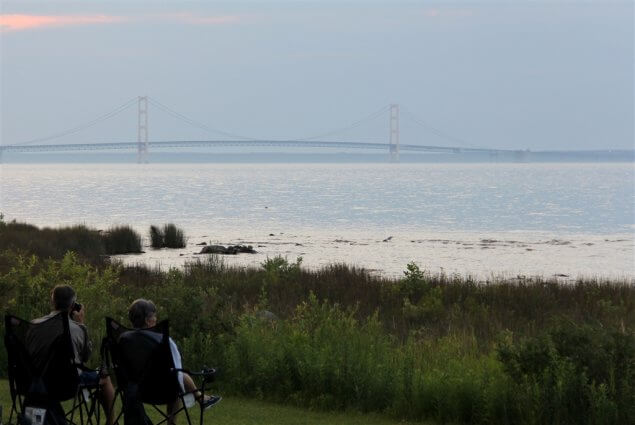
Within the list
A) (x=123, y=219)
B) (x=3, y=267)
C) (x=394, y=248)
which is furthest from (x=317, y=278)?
(x=123, y=219)

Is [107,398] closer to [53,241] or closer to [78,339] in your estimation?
[78,339]

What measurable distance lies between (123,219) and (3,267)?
132ft

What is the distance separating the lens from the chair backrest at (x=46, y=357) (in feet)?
21.3

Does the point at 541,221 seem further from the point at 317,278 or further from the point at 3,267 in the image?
the point at 3,267

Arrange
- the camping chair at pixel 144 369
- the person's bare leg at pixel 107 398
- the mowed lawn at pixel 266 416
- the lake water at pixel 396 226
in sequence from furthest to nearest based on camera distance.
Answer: the lake water at pixel 396 226 → the mowed lawn at pixel 266 416 → the person's bare leg at pixel 107 398 → the camping chair at pixel 144 369

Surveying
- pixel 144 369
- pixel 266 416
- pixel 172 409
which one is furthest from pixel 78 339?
pixel 266 416

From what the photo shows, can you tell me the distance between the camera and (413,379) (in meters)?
8.84

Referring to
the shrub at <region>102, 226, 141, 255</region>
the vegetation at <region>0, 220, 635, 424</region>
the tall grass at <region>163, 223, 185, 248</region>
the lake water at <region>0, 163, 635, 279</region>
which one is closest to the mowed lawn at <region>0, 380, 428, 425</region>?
the vegetation at <region>0, 220, 635, 424</region>

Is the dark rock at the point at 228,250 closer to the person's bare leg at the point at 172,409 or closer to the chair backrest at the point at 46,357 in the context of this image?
the person's bare leg at the point at 172,409

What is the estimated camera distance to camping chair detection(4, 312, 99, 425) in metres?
6.50

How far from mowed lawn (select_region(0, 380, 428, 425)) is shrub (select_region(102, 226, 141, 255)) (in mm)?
22496

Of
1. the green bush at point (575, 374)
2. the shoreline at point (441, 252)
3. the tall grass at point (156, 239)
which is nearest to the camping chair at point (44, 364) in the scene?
the green bush at point (575, 374)

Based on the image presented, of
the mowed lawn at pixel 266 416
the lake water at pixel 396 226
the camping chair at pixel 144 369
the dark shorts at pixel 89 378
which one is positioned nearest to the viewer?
the camping chair at pixel 144 369

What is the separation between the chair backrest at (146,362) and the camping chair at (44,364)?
0.32 metres
